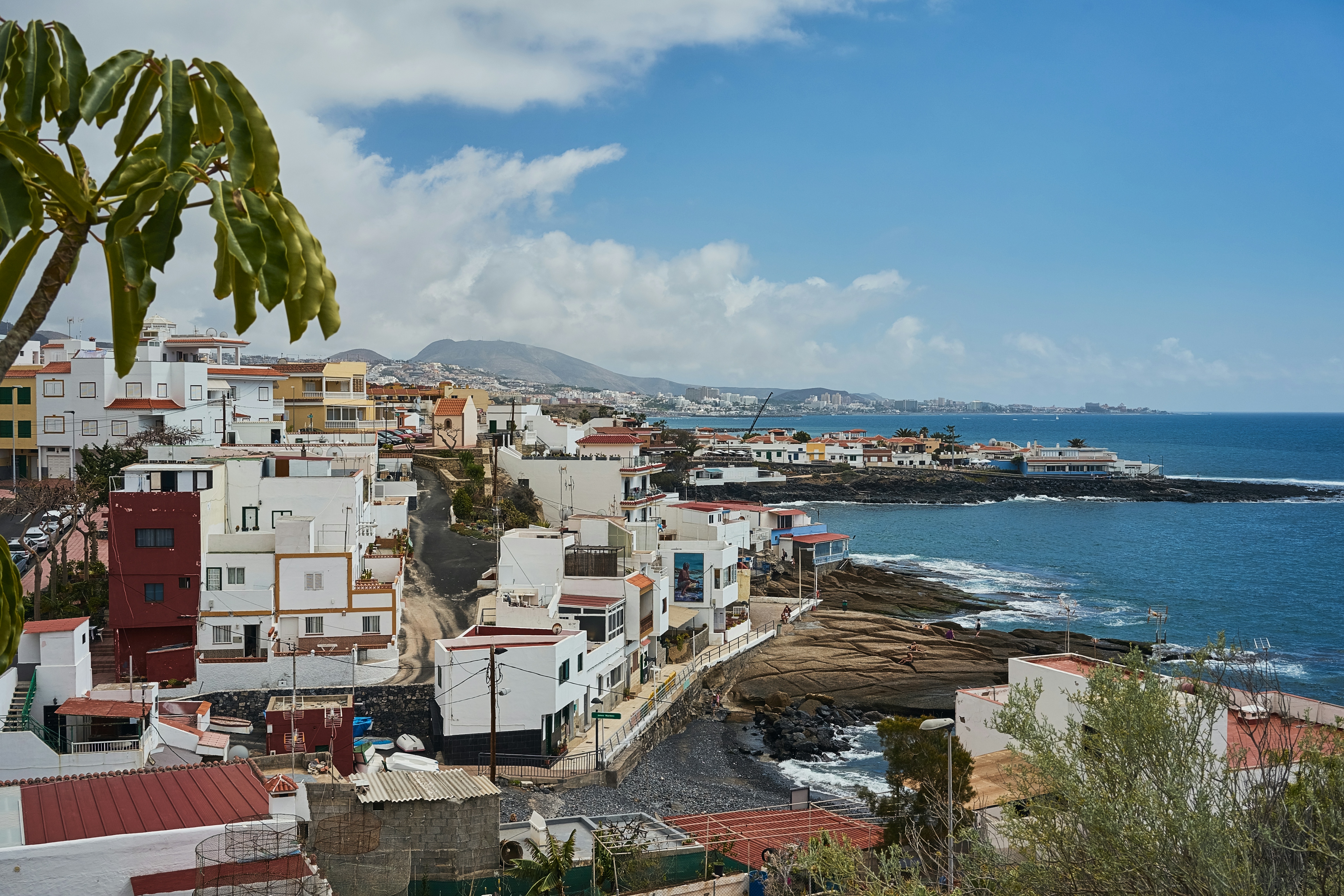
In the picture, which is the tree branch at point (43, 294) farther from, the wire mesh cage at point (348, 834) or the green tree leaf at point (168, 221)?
the wire mesh cage at point (348, 834)

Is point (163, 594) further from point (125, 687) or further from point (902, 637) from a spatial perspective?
point (902, 637)

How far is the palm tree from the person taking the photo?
13781 millimetres

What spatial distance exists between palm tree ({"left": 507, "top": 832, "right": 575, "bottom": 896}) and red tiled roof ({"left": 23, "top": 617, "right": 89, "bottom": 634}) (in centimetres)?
1102

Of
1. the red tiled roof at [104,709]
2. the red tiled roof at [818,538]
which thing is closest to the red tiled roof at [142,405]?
the red tiled roof at [104,709]

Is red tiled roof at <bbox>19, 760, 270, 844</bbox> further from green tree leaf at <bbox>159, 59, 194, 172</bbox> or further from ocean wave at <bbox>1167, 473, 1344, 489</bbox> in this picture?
ocean wave at <bbox>1167, 473, 1344, 489</bbox>

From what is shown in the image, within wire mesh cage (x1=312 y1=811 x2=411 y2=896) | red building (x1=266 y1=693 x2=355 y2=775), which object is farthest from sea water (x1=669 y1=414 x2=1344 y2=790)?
wire mesh cage (x1=312 y1=811 x2=411 y2=896)

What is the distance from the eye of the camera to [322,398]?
55594 mm

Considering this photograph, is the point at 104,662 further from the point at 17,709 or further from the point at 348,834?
the point at 348,834

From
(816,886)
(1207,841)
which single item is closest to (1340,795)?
(1207,841)

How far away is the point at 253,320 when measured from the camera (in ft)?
8.12

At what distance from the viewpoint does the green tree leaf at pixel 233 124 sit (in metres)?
2.46

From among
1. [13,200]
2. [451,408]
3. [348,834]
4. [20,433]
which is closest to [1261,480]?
[451,408]

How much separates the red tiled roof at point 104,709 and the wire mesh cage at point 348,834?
5996 millimetres

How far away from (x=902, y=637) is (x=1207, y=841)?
34918mm
